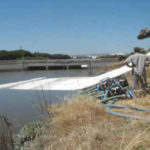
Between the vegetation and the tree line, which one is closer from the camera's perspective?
the vegetation

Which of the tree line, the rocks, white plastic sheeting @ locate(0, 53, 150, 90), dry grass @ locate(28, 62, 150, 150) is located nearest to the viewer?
dry grass @ locate(28, 62, 150, 150)

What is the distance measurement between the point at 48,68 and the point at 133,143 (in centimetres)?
4527

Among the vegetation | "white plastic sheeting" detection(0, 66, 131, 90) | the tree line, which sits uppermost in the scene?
the tree line

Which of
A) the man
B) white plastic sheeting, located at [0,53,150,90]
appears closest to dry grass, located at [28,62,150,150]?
the man

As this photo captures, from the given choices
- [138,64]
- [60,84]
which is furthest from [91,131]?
[60,84]

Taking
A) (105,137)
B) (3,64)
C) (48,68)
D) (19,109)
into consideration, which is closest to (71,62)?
(48,68)

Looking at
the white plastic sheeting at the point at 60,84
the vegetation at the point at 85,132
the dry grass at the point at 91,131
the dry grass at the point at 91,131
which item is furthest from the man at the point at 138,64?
the white plastic sheeting at the point at 60,84

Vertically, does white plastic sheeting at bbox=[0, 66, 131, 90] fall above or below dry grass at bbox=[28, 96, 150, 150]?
below

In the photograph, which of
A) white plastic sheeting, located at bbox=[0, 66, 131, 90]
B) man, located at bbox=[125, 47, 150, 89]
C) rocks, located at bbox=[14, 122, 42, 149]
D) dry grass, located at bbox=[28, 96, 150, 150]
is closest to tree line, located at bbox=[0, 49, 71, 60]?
white plastic sheeting, located at bbox=[0, 66, 131, 90]

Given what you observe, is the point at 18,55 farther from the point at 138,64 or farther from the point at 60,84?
the point at 138,64

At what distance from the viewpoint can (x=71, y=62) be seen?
45.1 meters

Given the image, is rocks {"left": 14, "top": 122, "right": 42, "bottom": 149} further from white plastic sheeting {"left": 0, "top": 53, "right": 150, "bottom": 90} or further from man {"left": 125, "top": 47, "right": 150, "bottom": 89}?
white plastic sheeting {"left": 0, "top": 53, "right": 150, "bottom": 90}

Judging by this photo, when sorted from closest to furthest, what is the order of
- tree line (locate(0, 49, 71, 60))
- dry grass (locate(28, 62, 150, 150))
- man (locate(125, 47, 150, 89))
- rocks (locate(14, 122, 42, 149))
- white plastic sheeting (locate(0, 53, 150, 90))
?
dry grass (locate(28, 62, 150, 150))
rocks (locate(14, 122, 42, 149))
man (locate(125, 47, 150, 89))
white plastic sheeting (locate(0, 53, 150, 90))
tree line (locate(0, 49, 71, 60))

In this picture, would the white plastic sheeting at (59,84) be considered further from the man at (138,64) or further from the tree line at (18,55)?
the tree line at (18,55)
